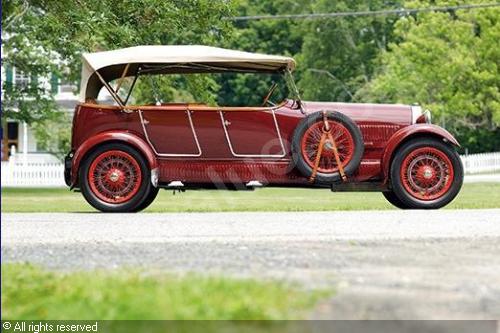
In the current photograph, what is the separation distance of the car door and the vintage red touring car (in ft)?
0.04

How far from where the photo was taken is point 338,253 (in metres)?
8.62

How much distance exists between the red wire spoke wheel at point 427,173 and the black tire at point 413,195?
0.02m

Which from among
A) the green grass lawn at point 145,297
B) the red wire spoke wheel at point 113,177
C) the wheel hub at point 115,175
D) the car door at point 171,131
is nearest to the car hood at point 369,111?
the car door at point 171,131

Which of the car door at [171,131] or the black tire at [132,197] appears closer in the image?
the black tire at [132,197]

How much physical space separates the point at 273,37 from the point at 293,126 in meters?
60.7

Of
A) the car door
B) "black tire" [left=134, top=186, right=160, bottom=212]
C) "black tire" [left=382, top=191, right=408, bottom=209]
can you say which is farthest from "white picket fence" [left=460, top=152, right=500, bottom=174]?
the car door

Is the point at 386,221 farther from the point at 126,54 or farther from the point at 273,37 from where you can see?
the point at 273,37

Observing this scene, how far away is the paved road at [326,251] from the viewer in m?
6.46

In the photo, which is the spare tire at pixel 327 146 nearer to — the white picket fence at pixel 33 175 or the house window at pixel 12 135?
the white picket fence at pixel 33 175

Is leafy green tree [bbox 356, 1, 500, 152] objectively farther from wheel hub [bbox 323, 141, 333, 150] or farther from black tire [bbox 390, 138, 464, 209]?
wheel hub [bbox 323, 141, 333, 150]

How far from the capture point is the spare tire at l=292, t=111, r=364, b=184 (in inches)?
578

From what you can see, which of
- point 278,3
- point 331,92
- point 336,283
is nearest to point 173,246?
point 336,283

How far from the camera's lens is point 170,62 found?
15.4 metres

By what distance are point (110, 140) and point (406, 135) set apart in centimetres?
385
